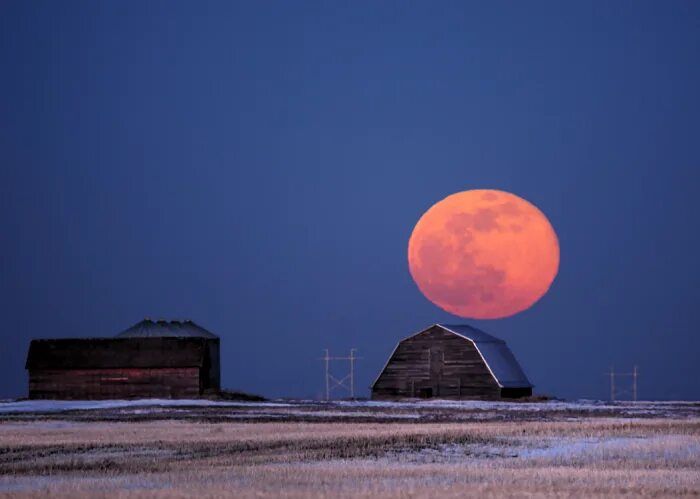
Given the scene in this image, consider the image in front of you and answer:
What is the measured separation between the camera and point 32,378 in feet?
304

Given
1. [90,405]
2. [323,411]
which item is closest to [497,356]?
[323,411]

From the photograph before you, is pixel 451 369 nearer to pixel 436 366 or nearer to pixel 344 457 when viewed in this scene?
pixel 436 366

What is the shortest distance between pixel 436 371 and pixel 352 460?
188 feet

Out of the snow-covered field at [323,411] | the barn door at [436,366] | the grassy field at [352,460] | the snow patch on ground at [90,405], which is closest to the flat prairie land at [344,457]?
the grassy field at [352,460]

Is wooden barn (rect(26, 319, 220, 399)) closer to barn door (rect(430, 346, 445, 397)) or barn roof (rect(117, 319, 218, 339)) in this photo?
barn roof (rect(117, 319, 218, 339))

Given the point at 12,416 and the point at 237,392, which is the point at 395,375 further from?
the point at 12,416

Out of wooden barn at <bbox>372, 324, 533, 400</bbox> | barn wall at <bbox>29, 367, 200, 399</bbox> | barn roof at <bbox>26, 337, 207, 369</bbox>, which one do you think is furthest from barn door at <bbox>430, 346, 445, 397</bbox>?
barn wall at <bbox>29, 367, 200, 399</bbox>

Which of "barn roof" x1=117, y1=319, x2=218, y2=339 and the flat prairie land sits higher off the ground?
"barn roof" x1=117, y1=319, x2=218, y2=339

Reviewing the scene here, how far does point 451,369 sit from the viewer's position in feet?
289

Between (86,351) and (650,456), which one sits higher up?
(86,351)

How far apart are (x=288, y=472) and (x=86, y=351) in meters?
66.1

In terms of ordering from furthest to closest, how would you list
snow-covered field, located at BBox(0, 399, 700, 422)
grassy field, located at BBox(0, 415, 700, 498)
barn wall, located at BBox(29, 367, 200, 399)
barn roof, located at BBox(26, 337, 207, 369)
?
barn roof, located at BBox(26, 337, 207, 369) < barn wall, located at BBox(29, 367, 200, 399) < snow-covered field, located at BBox(0, 399, 700, 422) < grassy field, located at BBox(0, 415, 700, 498)

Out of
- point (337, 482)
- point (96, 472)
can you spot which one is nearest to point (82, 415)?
point (96, 472)

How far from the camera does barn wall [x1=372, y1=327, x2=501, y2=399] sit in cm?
8688
